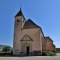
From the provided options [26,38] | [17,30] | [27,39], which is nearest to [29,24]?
[17,30]

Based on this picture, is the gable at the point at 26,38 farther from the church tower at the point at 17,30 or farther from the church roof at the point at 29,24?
the church roof at the point at 29,24

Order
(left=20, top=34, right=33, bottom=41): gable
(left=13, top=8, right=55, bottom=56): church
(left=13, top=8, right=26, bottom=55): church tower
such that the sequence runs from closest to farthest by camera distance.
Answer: (left=13, top=8, right=55, bottom=56): church → (left=20, top=34, right=33, bottom=41): gable → (left=13, top=8, right=26, bottom=55): church tower

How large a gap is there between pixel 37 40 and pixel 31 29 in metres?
3.04

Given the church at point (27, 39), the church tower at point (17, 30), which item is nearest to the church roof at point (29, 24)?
the church at point (27, 39)

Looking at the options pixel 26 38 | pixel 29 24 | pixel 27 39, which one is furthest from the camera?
pixel 29 24

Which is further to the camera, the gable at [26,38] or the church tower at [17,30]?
the church tower at [17,30]

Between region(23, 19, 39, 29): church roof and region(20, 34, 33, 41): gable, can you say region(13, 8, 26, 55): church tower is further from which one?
region(20, 34, 33, 41): gable

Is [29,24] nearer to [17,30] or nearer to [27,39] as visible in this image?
[17,30]

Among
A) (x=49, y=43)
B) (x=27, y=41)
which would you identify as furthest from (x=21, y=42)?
(x=49, y=43)

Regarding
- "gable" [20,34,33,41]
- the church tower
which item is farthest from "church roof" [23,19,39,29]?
"gable" [20,34,33,41]

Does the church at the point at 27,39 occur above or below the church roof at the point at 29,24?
below

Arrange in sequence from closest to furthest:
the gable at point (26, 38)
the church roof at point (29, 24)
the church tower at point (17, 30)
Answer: the gable at point (26, 38)
the church tower at point (17, 30)
the church roof at point (29, 24)

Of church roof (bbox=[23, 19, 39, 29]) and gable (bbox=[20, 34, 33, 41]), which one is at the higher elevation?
church roof (bbox=[23, 19, 39, 29])


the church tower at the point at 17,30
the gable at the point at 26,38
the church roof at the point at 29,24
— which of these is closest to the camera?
the gable at the point at 26,38
